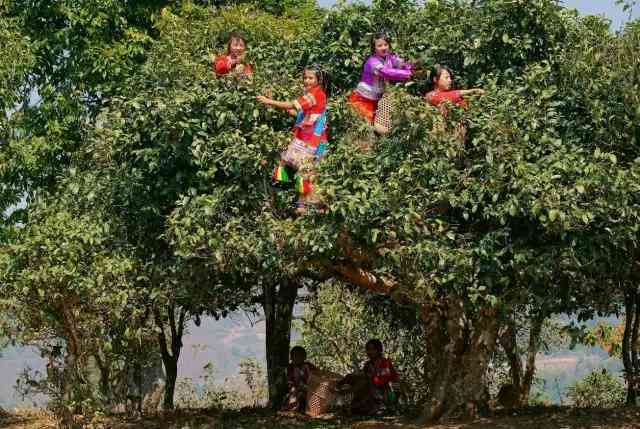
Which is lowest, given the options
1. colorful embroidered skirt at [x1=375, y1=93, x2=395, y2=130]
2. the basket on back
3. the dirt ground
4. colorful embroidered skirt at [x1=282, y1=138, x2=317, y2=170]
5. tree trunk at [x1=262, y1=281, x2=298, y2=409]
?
the dirt ground

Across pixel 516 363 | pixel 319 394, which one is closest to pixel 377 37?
pixel 319 394

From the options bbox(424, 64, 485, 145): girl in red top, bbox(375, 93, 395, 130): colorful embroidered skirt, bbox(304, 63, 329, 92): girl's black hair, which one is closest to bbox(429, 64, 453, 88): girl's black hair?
bbox(424, 64, 485, 145): girl in red top

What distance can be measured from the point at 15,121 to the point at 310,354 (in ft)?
31.2

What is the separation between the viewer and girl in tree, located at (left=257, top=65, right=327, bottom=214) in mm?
11023

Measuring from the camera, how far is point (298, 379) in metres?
14.9

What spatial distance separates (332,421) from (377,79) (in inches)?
199

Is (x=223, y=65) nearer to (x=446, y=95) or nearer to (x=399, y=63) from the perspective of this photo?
(x=399, y=63)

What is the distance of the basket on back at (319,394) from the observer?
48.1 ft

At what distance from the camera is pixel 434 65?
12.1 m

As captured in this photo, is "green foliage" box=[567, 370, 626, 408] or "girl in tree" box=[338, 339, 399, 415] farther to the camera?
"green foliage" box=[567, 370, 626, 408]

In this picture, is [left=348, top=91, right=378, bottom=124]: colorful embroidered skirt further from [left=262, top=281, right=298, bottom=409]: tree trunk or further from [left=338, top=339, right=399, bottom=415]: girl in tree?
[left=262, top=281, right=298, bottom=409]: tree trunk

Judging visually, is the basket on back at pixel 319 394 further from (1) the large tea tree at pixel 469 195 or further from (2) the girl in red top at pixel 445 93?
(2) the girl in red top at pixel 445 93

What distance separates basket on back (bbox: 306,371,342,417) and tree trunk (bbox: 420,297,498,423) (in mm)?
2111

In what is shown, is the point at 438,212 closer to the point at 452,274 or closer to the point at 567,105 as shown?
the point at 452,274
